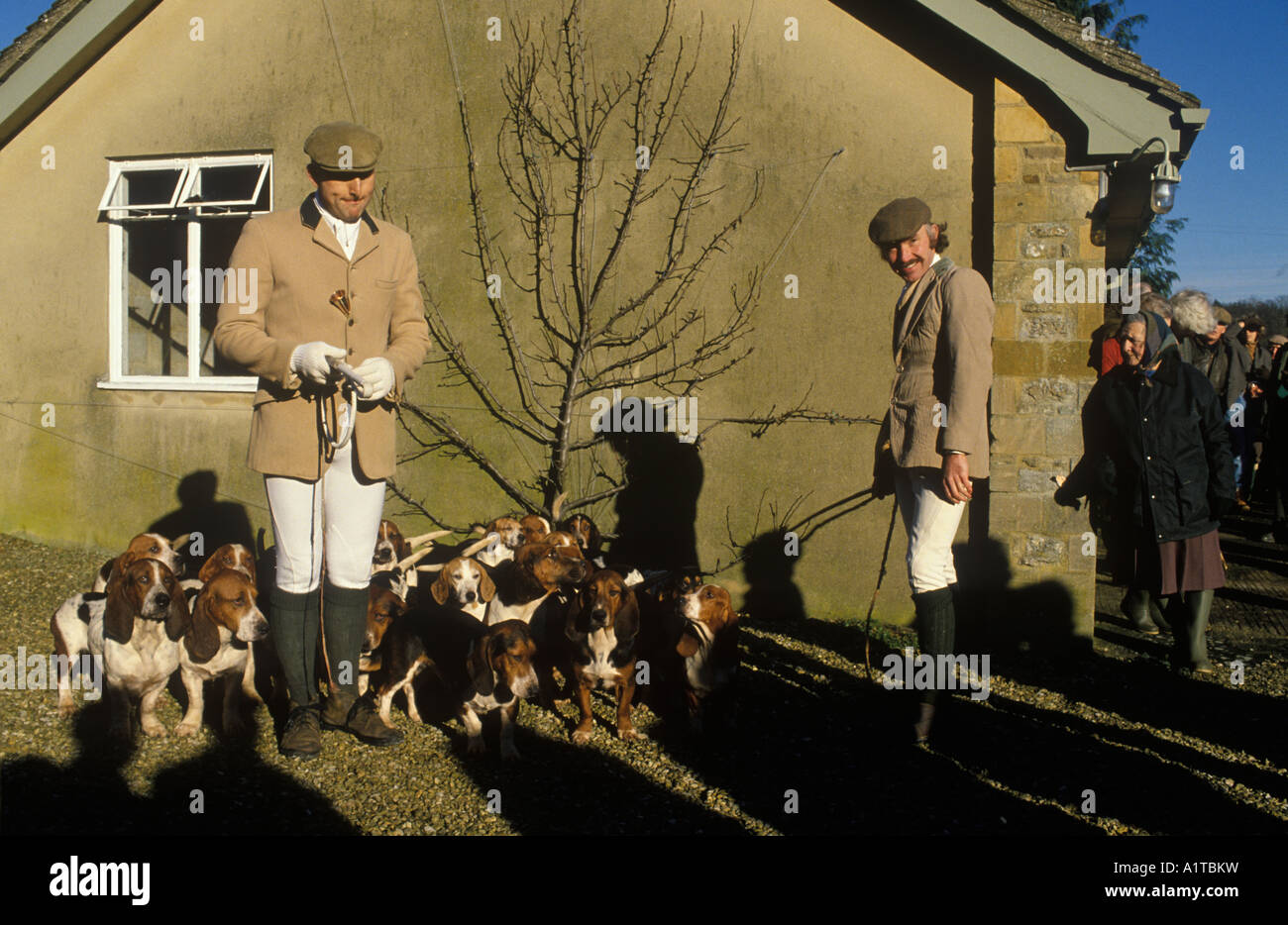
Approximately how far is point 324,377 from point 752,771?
2.25 meters

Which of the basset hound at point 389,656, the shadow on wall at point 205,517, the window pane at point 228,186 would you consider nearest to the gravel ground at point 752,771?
the basset hound at point 389,656

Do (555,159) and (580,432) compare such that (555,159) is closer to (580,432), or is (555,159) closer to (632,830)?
(580,432)

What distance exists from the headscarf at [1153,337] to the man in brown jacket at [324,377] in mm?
3813

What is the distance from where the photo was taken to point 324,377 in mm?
3611

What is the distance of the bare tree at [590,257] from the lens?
21.7 ft

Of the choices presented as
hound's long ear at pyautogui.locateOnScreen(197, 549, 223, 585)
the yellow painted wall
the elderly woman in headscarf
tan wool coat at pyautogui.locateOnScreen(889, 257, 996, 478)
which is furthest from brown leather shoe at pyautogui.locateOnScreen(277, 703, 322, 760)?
Answer: the elderly woman in headscarf

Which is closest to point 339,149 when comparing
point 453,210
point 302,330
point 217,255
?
point 302,330

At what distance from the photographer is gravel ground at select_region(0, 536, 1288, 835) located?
3.55 metres

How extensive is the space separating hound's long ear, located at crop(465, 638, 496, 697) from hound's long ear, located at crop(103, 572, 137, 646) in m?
1.39

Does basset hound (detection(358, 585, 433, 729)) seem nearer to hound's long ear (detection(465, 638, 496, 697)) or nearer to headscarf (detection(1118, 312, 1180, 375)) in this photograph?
hound's long ear (detection(465, 638, 496, 697))

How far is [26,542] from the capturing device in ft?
26.3

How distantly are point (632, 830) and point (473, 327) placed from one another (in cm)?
428
